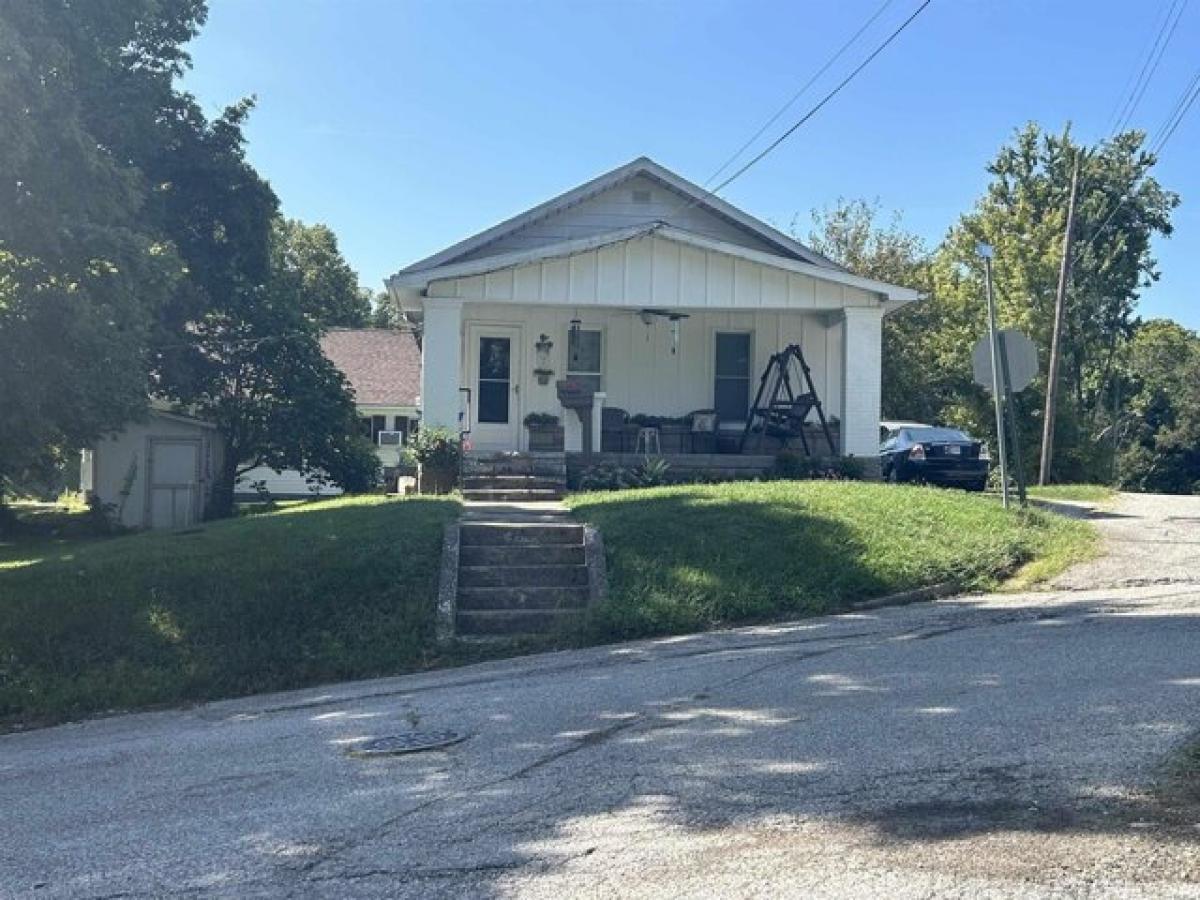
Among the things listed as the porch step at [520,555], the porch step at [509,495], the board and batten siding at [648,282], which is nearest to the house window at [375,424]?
the board and batten siding at [648,282]

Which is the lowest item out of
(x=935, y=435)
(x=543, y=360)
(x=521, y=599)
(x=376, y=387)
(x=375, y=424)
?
(x=521, y=599)

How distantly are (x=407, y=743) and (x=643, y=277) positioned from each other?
11583 millimetres

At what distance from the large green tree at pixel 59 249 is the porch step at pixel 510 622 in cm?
473

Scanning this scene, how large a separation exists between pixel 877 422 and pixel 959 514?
5109 mm

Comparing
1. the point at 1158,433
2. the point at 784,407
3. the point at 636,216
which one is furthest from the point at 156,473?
the point at 1158,433

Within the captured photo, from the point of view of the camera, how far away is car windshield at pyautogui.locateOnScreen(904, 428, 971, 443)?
66.8ft

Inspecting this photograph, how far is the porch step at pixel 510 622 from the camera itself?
→ 10.2 m

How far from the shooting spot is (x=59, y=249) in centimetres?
1097

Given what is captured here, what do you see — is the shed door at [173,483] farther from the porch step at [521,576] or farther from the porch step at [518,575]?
the porch step at [521,576]

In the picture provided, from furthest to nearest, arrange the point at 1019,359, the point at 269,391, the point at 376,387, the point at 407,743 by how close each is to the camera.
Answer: the point at 376,387 < the point at 269,391 < the point at 1019,359 < the point at 407,743

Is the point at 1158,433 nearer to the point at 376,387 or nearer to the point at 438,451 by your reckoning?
the point at 376,387

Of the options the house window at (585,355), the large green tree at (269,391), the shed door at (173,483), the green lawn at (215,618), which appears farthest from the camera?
the shed door at (173,483)

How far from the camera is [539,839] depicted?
461 centimetres

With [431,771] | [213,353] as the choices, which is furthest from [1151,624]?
[213,353]
